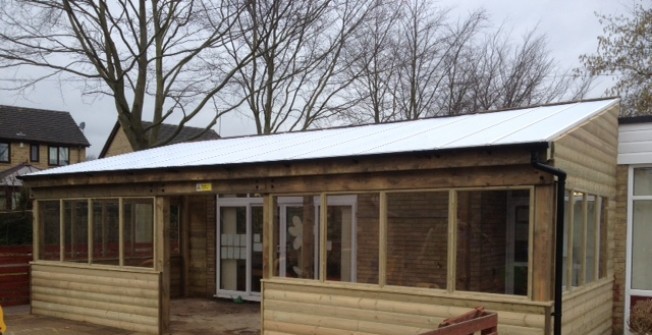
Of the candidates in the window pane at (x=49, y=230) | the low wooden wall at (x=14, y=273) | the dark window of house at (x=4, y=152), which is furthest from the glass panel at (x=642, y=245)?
the dark window of house at (x=4, y=152)

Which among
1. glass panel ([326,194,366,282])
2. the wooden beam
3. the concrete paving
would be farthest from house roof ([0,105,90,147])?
glass panel ([326,194,366,282])

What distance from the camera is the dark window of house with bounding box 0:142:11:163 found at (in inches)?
1442

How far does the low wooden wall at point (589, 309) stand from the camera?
709cm

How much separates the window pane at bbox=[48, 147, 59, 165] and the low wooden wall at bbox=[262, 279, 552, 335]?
34.7m

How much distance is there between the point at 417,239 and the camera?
7.53 m

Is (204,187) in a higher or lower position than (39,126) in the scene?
lower

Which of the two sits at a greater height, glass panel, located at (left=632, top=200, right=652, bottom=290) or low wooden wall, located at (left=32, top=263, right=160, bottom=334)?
glass panel, located at (left=632, top=200, right=652, bottom=290)

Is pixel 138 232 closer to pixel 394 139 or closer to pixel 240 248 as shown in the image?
pixel 240 248

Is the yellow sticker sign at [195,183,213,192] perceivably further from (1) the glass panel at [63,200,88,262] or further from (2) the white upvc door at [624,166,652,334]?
(2) the white upvc door at [624,166,652,334]

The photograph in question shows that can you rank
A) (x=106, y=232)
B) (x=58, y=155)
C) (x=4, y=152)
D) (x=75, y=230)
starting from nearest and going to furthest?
(x=106, y=232)
(x=75, y=230)
(x=4, y=152)
(x=58, y=155)

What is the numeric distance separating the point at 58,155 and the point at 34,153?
1.73 m

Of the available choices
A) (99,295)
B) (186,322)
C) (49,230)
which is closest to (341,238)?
(186,322)

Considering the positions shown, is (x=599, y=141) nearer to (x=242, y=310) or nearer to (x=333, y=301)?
(x=333, y=301)

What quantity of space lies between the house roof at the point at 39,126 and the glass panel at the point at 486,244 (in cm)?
3541
